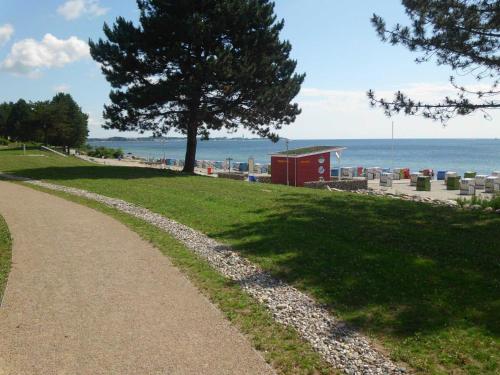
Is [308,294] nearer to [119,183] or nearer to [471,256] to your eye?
[471,256]

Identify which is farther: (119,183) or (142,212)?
(119,183)

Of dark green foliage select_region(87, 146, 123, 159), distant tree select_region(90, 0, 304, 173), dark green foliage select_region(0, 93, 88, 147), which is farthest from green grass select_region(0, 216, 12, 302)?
dark green foliage select_region(87, 146, 123, 159)

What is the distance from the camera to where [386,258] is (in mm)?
7625

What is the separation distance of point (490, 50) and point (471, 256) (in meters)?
5.50

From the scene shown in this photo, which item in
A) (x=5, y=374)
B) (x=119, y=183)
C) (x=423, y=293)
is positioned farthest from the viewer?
(x=119, y=183)

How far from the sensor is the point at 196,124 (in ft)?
79.9

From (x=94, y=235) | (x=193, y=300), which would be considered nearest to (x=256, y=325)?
(x=193, y=300)

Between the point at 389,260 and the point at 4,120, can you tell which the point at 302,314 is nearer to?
the point at 389,260

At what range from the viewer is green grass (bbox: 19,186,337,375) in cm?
433

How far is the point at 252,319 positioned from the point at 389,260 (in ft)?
10.1

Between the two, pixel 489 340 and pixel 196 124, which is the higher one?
pixel 196 124

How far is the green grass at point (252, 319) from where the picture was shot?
14.2 ft

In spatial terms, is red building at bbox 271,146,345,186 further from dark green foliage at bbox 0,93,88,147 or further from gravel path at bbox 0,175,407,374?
dark green foliage at bbox 0,93,88,147

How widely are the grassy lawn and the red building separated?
10.2 m
